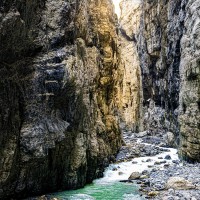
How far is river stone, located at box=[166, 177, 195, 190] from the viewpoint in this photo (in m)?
20.7

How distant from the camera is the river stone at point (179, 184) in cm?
2070

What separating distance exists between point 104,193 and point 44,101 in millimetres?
7460

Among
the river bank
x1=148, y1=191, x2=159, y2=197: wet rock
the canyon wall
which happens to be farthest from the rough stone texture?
x1=148, y1=191, x2=159, y2=197: wet rock

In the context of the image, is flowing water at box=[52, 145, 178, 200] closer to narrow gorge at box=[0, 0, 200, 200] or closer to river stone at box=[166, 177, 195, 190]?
narrow gorge at box=[0, 0, 200, 200]

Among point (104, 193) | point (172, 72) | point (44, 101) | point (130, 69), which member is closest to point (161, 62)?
point (172, 72)

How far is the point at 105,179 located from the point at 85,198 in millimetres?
6392

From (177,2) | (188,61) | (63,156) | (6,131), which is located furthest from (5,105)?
(177,2)

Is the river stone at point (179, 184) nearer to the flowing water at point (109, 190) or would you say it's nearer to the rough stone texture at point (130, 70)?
the flowing water at point (109, 190)

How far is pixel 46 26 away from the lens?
2031 cm

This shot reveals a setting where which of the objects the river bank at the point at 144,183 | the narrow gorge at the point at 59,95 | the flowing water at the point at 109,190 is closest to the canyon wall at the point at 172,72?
the narrow gorge at the point at 59,95

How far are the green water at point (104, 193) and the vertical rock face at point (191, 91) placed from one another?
30.3 ft

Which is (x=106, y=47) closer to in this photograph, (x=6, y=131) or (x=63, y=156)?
(x=63, y=156)

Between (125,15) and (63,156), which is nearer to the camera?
(63,156)

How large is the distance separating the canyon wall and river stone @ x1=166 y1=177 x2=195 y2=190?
7.61 metres
